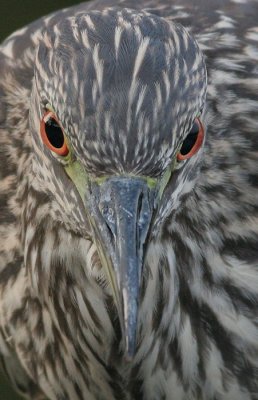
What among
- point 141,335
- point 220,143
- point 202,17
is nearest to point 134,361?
→ point 141,335

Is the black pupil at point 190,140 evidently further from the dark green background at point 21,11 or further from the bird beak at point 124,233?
the dark green background at point 21,11

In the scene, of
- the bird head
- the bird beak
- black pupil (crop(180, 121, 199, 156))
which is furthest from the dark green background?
the bird beak

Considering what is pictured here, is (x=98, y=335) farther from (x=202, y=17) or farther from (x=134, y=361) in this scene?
(x=202, y=17)

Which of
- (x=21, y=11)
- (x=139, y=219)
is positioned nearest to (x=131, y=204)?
(x=139, y=219)

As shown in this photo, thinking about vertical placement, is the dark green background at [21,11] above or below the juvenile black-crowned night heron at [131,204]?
below

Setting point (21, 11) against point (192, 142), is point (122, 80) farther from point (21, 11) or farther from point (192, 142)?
point (21, 11)

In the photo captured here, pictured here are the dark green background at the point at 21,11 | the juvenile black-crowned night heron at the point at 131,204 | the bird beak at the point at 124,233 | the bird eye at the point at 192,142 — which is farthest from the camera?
the dark green background at the point at 21,11

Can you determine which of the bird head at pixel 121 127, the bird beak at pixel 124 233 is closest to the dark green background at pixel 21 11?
the bird head at pixel 121 127
